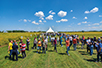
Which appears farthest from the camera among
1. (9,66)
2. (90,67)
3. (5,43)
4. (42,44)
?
(5,43)

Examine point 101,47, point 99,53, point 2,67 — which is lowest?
point 2,67

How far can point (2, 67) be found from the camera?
5.79 metres

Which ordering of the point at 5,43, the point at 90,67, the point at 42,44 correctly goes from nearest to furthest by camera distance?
the point at 90,67
the point at 42,44
the point at 5,43

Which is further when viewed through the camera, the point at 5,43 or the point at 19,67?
the point at 5,43

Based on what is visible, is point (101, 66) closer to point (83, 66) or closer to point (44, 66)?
point (83, 66)

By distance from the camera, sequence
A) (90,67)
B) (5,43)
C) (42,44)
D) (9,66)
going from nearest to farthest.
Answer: (90,67), (9,66), (42,44), (5,43)

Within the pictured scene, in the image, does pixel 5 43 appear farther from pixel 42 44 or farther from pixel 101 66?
pixel 101 66

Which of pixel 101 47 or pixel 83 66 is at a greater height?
pixel 101 47

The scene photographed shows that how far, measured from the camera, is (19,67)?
222 inches

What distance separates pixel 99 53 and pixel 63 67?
130 inches

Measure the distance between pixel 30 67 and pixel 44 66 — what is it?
3.41 ft

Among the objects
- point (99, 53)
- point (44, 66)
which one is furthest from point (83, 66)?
point (44, 66)

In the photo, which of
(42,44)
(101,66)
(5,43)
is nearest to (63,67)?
(101,66)

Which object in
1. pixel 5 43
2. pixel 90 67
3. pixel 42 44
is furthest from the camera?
pixel 5 43
